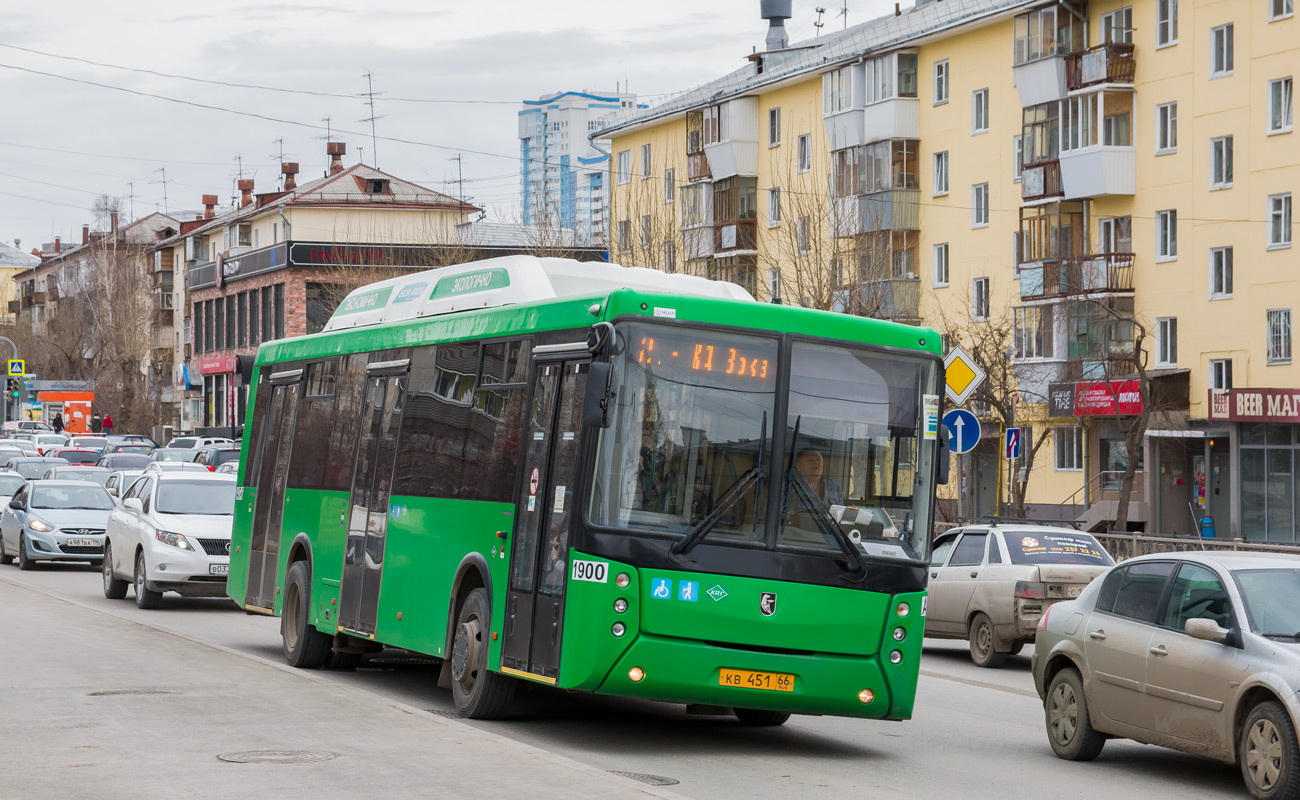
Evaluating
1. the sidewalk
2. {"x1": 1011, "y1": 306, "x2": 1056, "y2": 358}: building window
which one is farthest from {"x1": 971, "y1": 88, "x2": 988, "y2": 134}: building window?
the sidewalk

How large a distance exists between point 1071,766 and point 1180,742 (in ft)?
3.82

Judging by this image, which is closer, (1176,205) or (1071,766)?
(1071,766)

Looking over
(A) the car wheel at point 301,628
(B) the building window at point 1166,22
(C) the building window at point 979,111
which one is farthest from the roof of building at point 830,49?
(A) the car wheel at point 301,628

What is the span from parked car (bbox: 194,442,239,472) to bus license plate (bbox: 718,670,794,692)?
34.8m

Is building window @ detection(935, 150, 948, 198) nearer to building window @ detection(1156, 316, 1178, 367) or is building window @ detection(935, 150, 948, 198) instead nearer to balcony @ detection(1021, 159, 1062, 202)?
balcony @ detection(1021, 159, 1062, 202)

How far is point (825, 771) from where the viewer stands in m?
10.9

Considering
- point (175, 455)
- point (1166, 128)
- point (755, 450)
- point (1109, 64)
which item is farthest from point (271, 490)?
point (175, 455)

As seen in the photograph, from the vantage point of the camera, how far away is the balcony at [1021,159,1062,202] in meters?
50.3

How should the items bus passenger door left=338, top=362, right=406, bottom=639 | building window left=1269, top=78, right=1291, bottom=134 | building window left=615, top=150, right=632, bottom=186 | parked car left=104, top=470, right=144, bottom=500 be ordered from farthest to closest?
building window left=615, top=150, right=632, bottom=186
building window left=1269, top=78, right=1291, bottom=134
parked car left=104, top=470, right=144, bottom=500
bus passenger door left=338, top=362, right=406, bottom=639

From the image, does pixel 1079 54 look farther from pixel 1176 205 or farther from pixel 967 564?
pixel 967 564

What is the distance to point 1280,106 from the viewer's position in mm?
44281

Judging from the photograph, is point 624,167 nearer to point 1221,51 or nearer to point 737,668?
point 1221,51

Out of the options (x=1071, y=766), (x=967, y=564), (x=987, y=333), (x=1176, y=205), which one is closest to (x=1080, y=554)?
(x=967, y=564)

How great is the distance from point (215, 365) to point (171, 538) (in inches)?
2894
